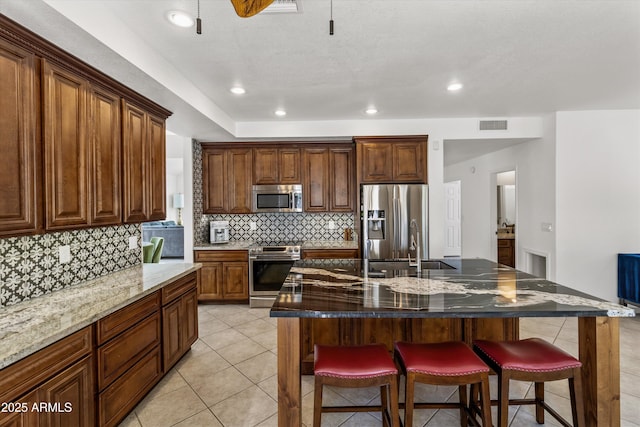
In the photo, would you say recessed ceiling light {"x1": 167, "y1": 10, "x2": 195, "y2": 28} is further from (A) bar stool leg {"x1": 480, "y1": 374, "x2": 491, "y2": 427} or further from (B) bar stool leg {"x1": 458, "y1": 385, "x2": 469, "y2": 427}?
(B) bar stool leg {"x1": 458, "y1": 385, "x2": 469, "y2": 427}

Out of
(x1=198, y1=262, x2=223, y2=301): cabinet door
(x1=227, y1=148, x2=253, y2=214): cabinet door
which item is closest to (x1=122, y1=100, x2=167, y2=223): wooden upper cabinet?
(x1=198, y1=262, x2=223, y2=301): cabinet door

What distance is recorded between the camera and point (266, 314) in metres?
4.19

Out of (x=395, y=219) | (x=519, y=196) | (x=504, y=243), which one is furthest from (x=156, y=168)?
(x=504, y=243)

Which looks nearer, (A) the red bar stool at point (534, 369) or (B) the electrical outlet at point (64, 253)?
(A) the red bar stool at point (534, 369)

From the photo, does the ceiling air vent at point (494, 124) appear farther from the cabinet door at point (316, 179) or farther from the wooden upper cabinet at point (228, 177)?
the wooden upper cabinet at point (228, 177)

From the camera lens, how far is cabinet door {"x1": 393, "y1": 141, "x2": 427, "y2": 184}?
439 cm

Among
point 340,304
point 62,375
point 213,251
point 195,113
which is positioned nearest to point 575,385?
point 340,304

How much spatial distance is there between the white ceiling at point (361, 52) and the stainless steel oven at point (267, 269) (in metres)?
1.80

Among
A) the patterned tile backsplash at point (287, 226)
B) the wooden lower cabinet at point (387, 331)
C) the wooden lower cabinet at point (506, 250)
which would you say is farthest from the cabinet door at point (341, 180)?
the wooden lower cabinet at point (506, 250)

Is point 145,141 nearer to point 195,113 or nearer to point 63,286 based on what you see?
point 195,113

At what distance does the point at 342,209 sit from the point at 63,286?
11.2 ft

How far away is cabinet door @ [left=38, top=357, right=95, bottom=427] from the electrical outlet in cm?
90

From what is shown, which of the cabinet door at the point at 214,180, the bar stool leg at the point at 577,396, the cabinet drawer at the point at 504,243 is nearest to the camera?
the bar stool leg at the point at 577,396

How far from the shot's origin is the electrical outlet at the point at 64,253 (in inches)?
87.4
